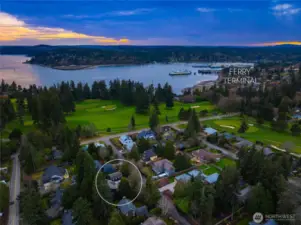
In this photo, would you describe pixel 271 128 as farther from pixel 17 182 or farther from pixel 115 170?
pixel 17 182

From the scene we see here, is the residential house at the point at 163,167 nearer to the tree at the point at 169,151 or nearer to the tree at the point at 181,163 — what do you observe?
the tree at the point at 181,163

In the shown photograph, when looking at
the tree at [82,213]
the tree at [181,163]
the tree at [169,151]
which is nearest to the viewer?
the tree at [82,213]

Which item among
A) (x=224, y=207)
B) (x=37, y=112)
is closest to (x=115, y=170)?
(x=224, y=207)

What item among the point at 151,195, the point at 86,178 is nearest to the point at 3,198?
the point at 86,178

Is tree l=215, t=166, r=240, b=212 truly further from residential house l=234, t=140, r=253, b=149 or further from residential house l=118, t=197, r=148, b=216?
residential house l=234, t=140, r=253, b=149

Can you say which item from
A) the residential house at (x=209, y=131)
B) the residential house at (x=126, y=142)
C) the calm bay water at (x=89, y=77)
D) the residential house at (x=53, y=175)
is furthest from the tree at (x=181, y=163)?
the calm bay water at (x=89, y=77)

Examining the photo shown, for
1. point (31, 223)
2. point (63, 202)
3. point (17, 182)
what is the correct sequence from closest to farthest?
point (31, 223), point (63, 202), point (17, 182)
